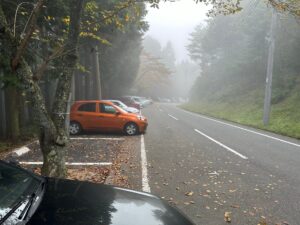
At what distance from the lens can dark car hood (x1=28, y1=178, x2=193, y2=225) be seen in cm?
271

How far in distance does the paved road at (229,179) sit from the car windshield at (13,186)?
2577 mm

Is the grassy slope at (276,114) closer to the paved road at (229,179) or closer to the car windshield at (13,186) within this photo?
the paved road at (229,179)

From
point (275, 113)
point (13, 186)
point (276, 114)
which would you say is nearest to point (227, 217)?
point (13, 186)

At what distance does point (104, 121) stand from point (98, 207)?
1126 centimetres

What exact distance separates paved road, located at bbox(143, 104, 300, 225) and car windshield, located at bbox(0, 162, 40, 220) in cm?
258

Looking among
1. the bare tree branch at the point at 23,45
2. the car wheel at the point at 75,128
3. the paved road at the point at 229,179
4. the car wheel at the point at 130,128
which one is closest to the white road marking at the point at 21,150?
the car wheel at the point at 75,128

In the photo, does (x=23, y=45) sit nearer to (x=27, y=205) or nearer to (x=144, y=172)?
(x=27, y=205)

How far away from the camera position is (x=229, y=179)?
6949 mm

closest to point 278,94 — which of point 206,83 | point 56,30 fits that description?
point 56,30

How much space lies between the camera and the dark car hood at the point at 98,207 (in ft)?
8.91

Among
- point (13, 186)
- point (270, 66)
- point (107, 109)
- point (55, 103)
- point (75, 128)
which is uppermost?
point (270, 66)

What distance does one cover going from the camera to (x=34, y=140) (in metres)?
12.3

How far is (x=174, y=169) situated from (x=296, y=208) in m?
3.12

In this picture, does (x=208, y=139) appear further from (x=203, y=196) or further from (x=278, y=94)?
(x=278, y=94)
